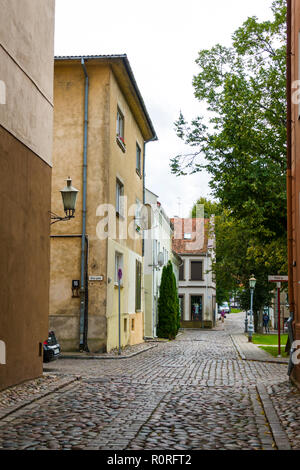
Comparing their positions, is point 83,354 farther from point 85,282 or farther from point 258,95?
point 258,95

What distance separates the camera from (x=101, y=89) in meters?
20.1

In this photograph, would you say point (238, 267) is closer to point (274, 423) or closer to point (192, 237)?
point (192, 237)

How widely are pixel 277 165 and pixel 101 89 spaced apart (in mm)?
6134

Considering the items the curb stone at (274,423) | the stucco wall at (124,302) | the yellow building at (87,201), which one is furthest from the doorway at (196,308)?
the curb stone at (274,423)

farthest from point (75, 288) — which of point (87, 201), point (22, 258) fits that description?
point (22, 258)

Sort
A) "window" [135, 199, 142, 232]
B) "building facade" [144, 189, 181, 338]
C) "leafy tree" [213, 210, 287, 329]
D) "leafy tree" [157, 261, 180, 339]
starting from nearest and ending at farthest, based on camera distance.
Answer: "window" [135, 199, 142, 232], "building facade" [144, 189, 181, 338], "leafy tree" [157, 261, 180, 339], "leafy tree" [213, 210, 287, 329]

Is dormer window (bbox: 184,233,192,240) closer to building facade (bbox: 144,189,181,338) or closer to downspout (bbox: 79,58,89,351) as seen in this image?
building facade (bbox: 144,189,181,338)

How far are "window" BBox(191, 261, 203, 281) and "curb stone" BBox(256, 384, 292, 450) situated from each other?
51.7 m

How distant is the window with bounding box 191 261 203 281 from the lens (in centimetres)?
6216

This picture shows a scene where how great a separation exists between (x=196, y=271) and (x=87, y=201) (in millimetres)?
43438

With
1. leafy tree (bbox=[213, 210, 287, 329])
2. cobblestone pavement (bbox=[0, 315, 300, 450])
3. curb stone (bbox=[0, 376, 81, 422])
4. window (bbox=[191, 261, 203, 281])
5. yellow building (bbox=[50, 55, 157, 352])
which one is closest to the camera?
cobblestone pavement (bbox=[0, 315, 300, 450])

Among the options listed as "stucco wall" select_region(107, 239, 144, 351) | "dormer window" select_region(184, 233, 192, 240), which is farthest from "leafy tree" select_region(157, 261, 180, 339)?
"dormer window" select_region(184, 233, 192, 240)

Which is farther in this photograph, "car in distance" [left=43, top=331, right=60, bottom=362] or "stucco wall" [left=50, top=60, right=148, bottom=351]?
"stucco wall" [left=50, top=60, right=148, bottom=351]

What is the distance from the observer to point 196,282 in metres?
62.0
